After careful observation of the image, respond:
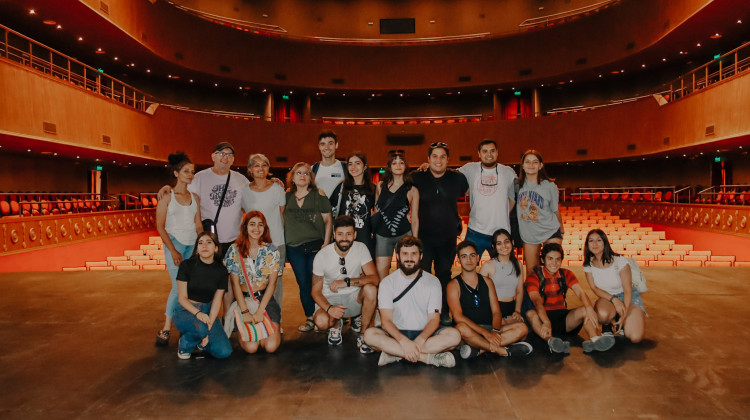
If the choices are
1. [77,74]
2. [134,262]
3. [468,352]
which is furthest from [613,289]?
[77,74]

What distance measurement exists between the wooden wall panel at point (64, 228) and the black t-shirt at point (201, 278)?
709 centimetres

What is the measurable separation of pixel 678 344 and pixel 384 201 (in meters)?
2.44

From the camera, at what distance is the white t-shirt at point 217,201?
3.74 metres

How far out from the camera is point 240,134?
1753cm

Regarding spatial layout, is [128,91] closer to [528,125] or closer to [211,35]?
[211,35]

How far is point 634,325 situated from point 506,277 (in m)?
0.99

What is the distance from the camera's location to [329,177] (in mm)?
3971

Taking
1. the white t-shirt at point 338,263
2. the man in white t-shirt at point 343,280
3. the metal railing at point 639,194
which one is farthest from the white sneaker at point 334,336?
the metal railing at point 639,194

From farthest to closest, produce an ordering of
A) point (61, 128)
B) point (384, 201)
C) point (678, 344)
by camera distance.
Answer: point (61, 128)
point (384, 201)
point (678, 344)

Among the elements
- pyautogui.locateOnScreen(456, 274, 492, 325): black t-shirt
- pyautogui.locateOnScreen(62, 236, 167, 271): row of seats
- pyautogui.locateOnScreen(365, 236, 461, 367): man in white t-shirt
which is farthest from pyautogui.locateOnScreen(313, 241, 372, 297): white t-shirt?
pyautogui.locateOnScreen(62, 236, 167, 271): row of seats

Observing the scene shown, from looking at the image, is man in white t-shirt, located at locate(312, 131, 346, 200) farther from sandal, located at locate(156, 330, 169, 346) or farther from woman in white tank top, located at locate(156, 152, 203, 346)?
sandal, located at locate(156, 330, 169, 346)

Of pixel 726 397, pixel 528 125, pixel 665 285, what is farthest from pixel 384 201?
pixel 528 125

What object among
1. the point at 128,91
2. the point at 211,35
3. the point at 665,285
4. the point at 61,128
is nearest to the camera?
the point at 665,285

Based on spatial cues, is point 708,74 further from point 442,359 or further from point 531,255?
point 442,359
